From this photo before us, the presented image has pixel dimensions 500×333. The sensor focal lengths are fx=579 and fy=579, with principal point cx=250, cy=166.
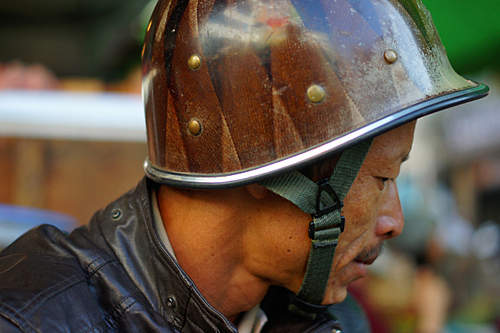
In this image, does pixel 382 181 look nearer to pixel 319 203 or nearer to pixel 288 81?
pixel 319 203

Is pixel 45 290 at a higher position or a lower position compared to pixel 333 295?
higher

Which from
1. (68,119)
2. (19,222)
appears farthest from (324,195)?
(68,119)

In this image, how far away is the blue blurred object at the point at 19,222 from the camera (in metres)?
3.13

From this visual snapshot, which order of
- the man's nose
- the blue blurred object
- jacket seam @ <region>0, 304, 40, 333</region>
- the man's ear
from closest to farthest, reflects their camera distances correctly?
1. jacket seam @ <region>0, 304, 40, 333</region>
2. the man's ear
3. the man's nose
4. the blue blurred object

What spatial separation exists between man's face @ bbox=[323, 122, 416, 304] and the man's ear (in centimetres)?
26

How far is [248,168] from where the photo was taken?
1.73 meters

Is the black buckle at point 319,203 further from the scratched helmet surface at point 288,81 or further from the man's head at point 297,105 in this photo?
the scratched helmet surface at point 288,81

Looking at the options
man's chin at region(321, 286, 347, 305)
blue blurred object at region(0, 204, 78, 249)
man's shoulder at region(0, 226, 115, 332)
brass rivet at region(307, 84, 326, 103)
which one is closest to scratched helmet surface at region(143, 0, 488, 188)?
brass rivet at region(307, 84, 326, 103)

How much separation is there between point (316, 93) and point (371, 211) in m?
0.45

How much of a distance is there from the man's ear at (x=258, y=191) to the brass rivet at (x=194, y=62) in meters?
0.40

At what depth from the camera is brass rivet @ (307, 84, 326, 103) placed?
5.58 feet

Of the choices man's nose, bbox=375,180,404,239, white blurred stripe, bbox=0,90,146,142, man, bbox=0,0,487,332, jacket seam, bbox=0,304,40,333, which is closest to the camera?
jacket seam, bbox=0,304,40,333

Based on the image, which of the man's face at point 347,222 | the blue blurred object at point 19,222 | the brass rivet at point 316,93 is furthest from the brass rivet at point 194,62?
the blue blurred object at point 19,222

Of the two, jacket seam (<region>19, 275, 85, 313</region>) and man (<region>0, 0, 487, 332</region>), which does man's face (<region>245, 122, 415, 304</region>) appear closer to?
man (<region>0, 0, 487, 332</region>)
